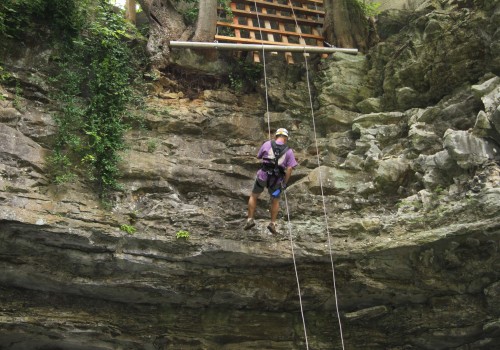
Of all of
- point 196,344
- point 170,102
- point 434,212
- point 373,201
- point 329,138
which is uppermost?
point 170,102

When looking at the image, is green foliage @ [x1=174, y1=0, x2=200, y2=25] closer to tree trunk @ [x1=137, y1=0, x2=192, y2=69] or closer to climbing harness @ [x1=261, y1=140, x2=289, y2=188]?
tree trunk @ [x1=137, y1=0, x2=192, y2=69]

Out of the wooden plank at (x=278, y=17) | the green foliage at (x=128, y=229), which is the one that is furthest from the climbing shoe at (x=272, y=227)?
the wooden plank at (x=278, y=17)

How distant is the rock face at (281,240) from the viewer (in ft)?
20.8

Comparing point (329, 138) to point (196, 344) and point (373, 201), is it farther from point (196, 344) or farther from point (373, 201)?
A: point (196, 344)

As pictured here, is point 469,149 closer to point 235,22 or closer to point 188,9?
point 235,22

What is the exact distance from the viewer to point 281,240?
686cm

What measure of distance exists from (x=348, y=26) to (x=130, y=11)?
14.1 feet

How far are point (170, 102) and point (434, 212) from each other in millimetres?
4788

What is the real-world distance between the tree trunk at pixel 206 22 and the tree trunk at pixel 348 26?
2.26 metres

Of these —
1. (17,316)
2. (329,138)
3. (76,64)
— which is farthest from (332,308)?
(76,64)

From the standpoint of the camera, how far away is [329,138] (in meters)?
8.69

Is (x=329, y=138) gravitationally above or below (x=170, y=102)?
below

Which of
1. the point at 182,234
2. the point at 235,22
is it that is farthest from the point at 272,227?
the point at 235,22

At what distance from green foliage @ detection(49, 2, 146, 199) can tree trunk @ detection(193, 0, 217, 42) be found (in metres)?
1.32
